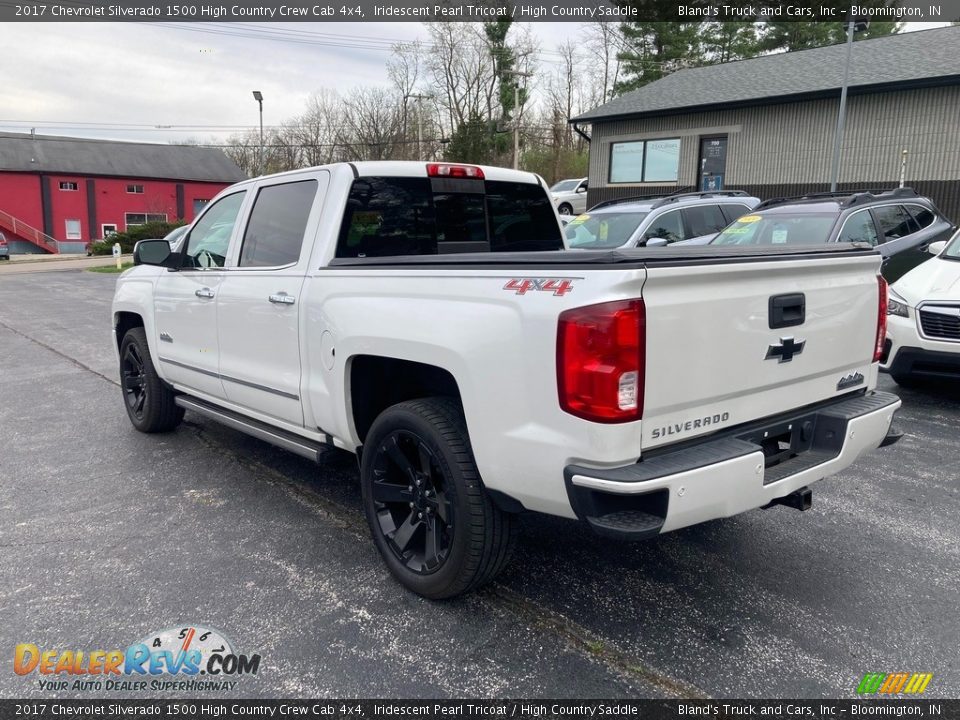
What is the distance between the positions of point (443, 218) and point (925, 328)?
437 cm

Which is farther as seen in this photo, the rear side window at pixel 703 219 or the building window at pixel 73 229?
the building window at pixel 73 229

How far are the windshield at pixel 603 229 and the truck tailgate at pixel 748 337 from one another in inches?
285

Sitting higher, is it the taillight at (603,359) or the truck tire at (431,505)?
the taillight at (603,359)

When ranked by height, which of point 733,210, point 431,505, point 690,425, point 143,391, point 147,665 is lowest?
point 147,665

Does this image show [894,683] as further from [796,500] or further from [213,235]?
[213,235]

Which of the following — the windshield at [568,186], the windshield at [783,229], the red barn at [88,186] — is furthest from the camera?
the red barn at [88,186]

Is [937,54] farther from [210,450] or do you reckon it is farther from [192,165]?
[192,165]

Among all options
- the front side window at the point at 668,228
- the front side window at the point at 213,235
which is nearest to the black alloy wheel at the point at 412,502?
the front side window at the point at 213,235

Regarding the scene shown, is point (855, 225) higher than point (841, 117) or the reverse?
the reverse

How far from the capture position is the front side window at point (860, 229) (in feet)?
28.6

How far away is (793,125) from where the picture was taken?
2217cm

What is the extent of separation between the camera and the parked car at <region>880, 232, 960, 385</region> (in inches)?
234

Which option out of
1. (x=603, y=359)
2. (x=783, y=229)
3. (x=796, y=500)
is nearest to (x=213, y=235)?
(x=603, y=359)

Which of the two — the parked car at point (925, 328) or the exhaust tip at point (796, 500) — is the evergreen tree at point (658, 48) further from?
the exhaust tip at point (796, 500)
